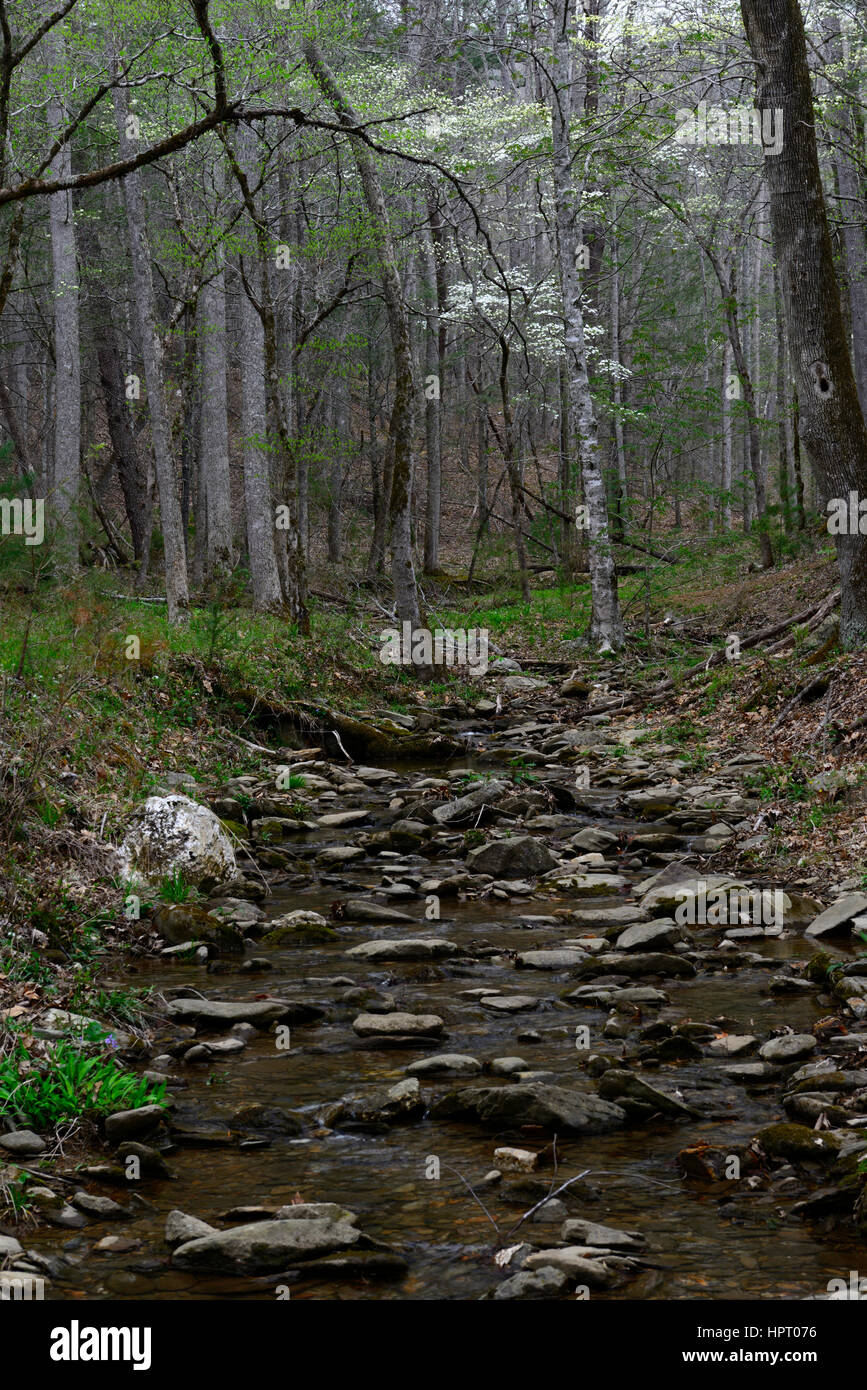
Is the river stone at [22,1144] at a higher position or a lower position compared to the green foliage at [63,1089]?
lower

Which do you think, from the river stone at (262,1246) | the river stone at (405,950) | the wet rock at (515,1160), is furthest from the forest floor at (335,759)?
the river stone at (262,1246)

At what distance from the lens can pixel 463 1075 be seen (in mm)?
4621

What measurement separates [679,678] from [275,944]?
7.97 meters

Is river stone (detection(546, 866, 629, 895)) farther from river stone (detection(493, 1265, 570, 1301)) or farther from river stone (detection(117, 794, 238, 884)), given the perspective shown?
river stone (detection(493, 1265, 570, 1301))

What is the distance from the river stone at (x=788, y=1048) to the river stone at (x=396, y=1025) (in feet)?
4.83

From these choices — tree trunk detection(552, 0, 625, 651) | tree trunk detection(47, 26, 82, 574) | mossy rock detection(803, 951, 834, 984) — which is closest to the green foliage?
mossy rock detection(803, 951, 834, 984)

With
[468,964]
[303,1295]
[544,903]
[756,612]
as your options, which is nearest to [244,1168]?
[303,1295]

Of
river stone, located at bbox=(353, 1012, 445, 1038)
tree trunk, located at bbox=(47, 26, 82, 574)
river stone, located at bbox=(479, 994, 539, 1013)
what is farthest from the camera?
tree trunk, located at bbox=(47, 26, 82, 574)

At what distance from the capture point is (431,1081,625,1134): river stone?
4066mm

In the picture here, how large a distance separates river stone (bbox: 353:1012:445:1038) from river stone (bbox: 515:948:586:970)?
93 centimetres

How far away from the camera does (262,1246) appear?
10.5ft

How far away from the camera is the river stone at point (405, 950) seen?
20.4ft

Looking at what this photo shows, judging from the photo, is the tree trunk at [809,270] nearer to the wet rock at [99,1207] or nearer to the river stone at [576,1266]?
the river stone at [576,1266]

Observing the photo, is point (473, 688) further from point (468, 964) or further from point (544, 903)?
point (468, 964)
